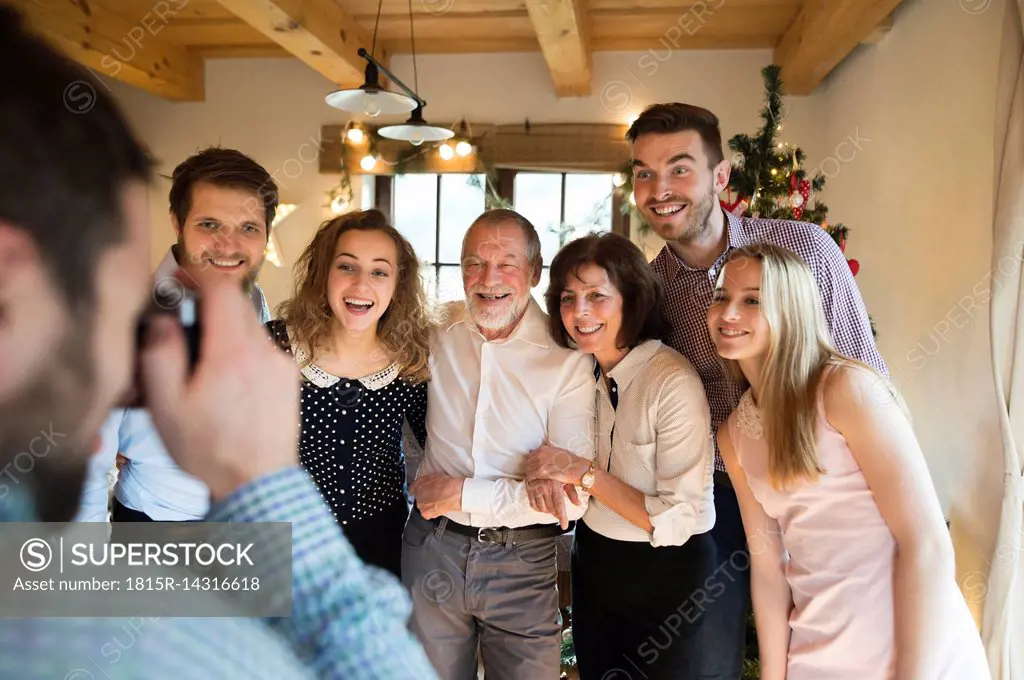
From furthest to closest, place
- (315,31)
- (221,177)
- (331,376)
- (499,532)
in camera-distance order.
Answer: (315,31) → (499,532) → (331,376) → (221,177)

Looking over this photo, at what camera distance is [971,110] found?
7.16ft

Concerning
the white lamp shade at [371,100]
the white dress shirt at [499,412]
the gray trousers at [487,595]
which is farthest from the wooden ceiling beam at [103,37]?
the white lamp shade at [371,100]

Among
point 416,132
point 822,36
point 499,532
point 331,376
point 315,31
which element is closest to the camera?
point 331,376

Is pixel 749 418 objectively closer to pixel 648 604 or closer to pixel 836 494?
pixel 836 494

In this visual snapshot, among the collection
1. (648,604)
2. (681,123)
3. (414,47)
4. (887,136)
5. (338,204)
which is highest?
(414,47)

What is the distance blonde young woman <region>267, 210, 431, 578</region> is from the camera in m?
0.77

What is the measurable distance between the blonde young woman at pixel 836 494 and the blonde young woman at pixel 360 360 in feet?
1.99

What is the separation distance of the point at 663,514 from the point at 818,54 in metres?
2.89

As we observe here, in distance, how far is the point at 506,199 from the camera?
4.00 meters

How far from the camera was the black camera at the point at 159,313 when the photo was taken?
0.48m

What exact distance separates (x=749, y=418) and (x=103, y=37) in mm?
1134

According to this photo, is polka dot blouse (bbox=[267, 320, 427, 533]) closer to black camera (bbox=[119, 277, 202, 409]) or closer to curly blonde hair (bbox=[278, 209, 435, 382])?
curly blonde hair (bbox=[278, 209, 435, 382])

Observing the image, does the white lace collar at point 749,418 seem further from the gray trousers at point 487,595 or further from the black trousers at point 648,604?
the gray trousers at point 487,595

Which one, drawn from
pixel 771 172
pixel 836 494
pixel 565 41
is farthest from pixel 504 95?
pixel 836 494
